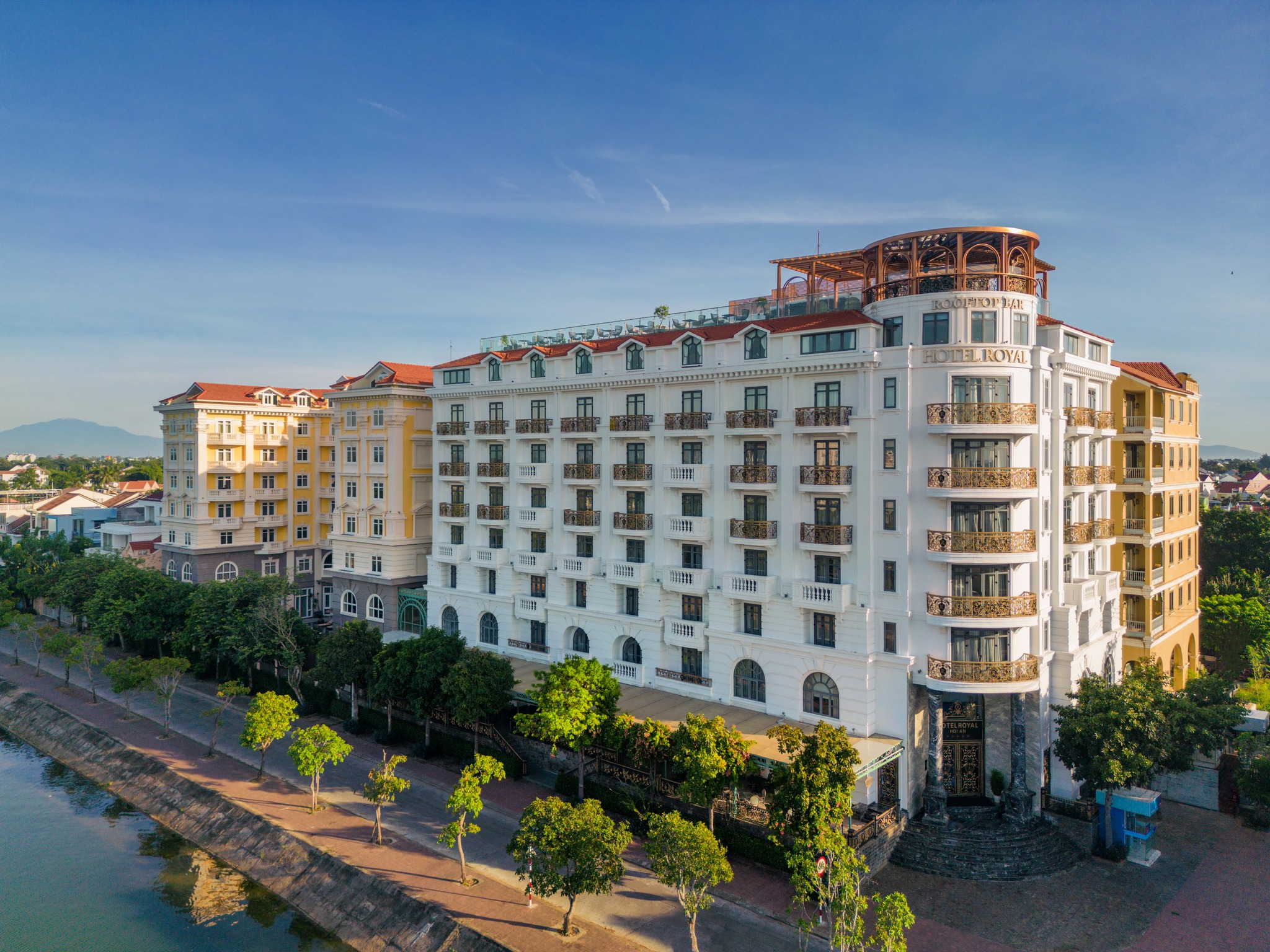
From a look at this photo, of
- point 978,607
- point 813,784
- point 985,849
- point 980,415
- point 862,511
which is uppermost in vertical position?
point 980,415

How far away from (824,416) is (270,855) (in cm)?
2683

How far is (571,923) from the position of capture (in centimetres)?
2416

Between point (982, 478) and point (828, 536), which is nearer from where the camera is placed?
point (982, 478)

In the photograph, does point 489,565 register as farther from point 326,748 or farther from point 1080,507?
point 1080,507

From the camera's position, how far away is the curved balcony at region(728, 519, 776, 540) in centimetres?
3309

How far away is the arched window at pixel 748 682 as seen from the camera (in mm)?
33250

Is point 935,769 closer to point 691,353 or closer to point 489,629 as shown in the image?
point 691,353

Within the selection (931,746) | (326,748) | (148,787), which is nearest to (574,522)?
(326,748)

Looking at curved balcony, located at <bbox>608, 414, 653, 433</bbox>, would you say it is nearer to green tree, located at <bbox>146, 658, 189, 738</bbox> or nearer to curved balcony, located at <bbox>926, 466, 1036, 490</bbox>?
curved balcony, located at <bbox>926, 466, 1036, 490</bbox>

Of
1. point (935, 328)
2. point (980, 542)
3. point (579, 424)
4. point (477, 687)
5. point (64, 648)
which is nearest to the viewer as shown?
point (980, 542)

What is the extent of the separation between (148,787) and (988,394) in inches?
1557

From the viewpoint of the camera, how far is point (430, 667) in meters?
Answer: 35.5

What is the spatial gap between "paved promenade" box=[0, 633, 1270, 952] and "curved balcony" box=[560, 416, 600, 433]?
1650 cm

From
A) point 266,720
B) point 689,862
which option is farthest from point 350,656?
point 689,862
